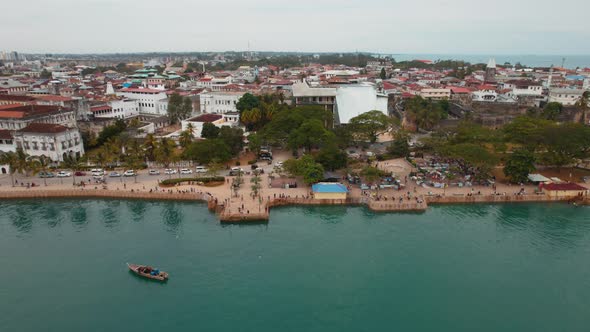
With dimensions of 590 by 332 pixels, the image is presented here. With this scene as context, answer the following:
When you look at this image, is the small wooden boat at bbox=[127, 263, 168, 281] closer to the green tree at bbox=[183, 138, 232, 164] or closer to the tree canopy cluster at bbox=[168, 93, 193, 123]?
the green tree at bbox=[183, 138, 232, 164]

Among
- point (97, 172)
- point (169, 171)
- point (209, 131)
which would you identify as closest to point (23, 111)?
point (97, 172)

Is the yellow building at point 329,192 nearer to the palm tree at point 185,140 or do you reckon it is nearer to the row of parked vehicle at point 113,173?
the row of parked vehicle at point 113,173

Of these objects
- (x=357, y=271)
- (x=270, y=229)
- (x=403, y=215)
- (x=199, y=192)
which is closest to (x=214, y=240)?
(x=270, y=229)

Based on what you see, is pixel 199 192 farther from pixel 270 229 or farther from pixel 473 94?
pixel 473 94

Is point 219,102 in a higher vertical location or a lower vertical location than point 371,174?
higher

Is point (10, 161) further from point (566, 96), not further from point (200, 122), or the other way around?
point (566, 96)

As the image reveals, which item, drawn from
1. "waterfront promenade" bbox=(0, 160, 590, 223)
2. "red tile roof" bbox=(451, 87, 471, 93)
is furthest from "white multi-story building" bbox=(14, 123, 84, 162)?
"red tile roof" bbox=(451, 87, 471, 93)
